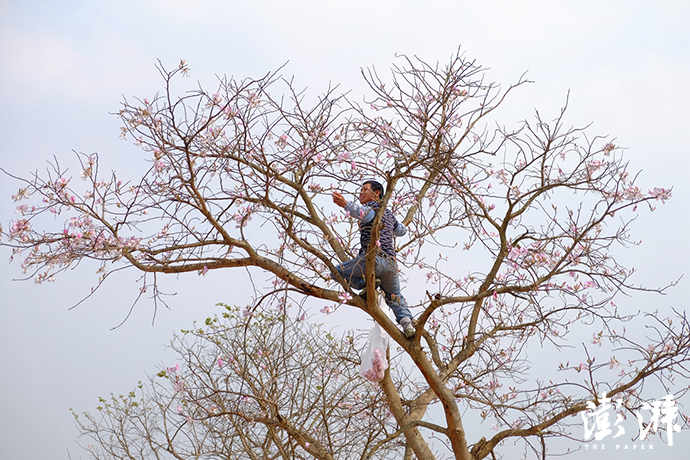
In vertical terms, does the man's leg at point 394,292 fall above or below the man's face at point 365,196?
below

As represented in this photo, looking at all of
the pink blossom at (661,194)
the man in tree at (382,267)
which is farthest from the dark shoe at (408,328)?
the pink blossom at (661,194)

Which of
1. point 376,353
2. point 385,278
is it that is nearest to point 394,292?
point 385,278

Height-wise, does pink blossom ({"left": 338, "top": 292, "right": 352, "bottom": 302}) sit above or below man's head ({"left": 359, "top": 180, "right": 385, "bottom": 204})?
below

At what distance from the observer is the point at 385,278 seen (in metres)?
3.51

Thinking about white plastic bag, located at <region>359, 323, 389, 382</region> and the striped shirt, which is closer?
the striped shirt

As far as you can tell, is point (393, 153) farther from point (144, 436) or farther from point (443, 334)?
point (144, 436)

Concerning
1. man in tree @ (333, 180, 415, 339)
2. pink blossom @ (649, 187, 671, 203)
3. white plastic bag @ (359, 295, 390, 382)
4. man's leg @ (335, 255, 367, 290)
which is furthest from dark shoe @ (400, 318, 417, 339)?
pink blossom @ (649, 187, 671, 203)

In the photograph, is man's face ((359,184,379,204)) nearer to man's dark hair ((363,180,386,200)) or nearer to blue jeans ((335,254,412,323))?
man's dark hair ((363,180,386,200))

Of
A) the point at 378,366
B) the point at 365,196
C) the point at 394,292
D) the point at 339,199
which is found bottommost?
the point at 378,366

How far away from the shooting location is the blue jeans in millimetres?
3365

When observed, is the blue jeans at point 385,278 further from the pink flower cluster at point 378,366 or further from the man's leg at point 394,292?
the pink flower cluster at point 378,366

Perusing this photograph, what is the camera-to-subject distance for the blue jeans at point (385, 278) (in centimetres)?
337

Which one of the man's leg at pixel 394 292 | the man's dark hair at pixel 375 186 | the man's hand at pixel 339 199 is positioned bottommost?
the man's leg at pixel 394 292

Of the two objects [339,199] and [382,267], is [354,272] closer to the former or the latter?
[382,267]
